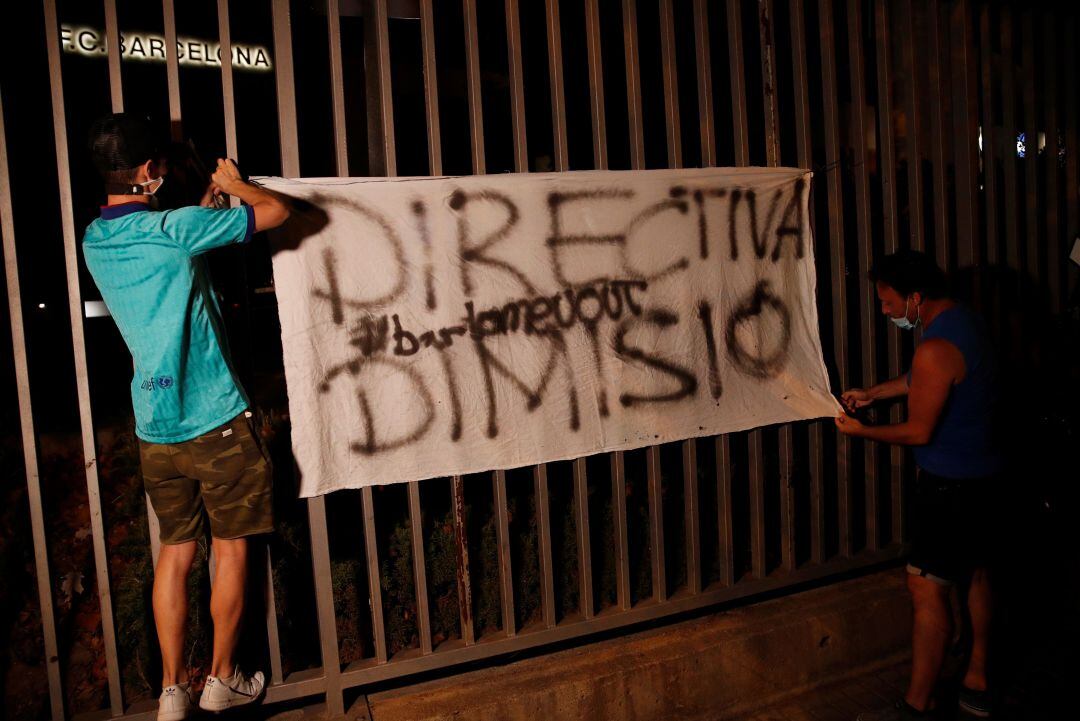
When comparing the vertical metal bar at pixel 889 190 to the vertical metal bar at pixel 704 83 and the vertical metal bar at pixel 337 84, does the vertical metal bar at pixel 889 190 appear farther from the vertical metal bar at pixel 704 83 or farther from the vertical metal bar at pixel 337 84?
the vertical metal bar at pixel 337 84

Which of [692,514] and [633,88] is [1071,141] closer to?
[633,88]

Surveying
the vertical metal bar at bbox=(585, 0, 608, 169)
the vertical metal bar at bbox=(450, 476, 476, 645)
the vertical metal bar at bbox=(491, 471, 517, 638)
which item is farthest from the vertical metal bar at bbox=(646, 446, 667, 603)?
the vertical metal bar at bbox=(585, 0, 608, 169)

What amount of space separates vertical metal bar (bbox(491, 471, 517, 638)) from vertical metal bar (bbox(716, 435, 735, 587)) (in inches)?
44.3

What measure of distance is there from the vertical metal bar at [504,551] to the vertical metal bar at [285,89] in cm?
153

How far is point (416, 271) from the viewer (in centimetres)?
297

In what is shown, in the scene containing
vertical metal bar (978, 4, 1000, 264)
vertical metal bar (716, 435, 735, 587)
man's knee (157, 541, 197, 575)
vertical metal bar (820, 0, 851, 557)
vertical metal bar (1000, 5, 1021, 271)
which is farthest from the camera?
vertical metal bar (1000, 5, 1021, 271)

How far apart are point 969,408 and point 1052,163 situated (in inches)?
93.3

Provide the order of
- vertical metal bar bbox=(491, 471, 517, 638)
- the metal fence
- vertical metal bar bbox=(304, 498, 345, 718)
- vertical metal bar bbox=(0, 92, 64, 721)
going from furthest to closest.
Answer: vertical metal bar bbox=(491, 471, 517, 638), vertical metal bar bbox=(304, 498, 345, 718), the metal fence, vertical metal bar bbox=(0, 92, 64, 721)

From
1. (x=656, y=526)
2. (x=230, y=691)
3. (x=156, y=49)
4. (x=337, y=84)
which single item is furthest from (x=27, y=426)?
(x=156, y=49)

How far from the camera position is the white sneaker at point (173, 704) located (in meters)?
2.61

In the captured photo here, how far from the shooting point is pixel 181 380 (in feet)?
8.27

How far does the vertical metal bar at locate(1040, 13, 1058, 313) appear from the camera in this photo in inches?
178

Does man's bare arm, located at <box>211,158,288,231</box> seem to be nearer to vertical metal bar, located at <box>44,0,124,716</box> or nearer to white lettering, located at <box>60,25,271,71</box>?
vertical metal bar, located at <box>44,0,124,716</box>

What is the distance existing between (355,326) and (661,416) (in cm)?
147
